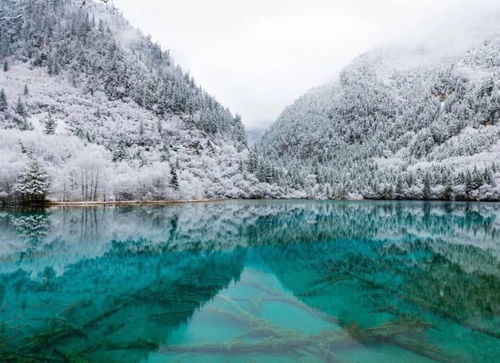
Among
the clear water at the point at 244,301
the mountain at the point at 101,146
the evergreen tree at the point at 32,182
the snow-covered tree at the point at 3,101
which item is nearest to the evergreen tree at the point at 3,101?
the snow-covered tree at the point at 3,101

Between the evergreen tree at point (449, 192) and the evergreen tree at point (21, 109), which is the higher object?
the evergreen tree at point (21, 109)

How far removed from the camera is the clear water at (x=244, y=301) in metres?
13.4

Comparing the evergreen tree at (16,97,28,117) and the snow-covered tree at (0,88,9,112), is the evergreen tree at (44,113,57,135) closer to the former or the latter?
the evergreen tree at (16,97,28,117)

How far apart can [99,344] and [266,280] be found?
41.4ft

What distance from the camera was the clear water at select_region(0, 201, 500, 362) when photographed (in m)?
13.4

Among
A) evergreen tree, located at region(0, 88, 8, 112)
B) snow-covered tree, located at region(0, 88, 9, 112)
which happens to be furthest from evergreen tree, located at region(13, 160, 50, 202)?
snow-covered tree, located at region(0, 88, 9, 112)

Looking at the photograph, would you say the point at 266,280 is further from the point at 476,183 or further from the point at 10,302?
the point at 476,183

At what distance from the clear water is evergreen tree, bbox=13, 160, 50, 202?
54.8 m

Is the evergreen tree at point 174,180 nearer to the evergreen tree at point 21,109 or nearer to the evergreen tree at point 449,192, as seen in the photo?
the evergreen tree at point 21,109

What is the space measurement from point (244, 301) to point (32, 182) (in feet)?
271

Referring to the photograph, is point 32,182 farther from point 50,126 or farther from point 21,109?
point 21,109

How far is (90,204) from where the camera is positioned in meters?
97.5

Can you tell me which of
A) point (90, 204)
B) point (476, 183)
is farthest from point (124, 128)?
point (476, 183)

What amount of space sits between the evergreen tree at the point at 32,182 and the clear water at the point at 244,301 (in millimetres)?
54777
